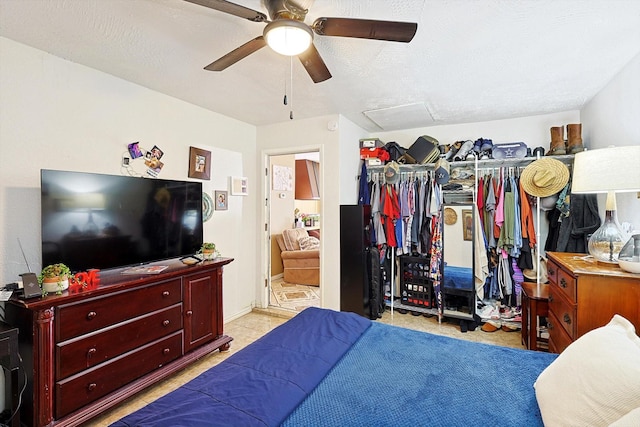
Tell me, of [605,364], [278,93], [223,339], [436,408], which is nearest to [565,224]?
[605,364]

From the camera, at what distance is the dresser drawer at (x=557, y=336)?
77.0 inches

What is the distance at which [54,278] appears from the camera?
1.80m

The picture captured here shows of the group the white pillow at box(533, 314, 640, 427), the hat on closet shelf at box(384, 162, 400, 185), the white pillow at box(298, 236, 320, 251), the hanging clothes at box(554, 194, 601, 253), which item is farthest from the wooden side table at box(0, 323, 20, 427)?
the hanging clothes at box(554, 194, 601, 253)

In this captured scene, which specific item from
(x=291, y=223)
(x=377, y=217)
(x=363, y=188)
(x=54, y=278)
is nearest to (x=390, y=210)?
(x=377, y=217)

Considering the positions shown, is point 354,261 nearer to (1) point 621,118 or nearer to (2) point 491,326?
(2) point 491,326

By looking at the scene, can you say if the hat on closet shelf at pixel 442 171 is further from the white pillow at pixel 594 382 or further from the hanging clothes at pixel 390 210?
the white pillow at pixel 594 382

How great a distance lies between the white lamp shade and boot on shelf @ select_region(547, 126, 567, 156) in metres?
1.49

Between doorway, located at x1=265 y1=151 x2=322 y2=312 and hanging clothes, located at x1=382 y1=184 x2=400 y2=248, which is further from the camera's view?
doorway, located at x1=265 y1=151 x2=322 y2=312

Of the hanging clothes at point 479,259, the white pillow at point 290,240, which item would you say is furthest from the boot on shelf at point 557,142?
the white pillow at point 290,240

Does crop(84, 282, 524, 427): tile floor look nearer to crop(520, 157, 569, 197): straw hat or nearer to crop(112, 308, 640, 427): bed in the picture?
crop(112, 308, 640, 427): bed

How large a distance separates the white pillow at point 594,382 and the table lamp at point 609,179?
90 centimetres

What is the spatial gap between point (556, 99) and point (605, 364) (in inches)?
114

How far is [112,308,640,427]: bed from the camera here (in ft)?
3.40

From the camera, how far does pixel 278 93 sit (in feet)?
9.26
